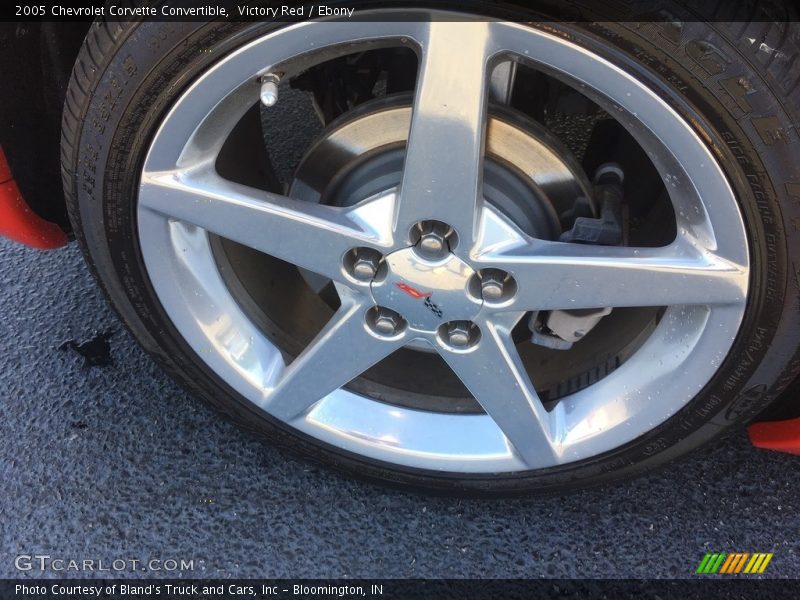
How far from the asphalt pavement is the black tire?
0.44ft

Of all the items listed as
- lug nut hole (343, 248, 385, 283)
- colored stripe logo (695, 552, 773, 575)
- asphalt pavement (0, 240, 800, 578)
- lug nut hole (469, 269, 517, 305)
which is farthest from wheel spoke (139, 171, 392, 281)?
colored stripe logo (695, 552, 773, 575)

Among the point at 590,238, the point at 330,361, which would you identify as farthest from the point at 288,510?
the point at 590,238

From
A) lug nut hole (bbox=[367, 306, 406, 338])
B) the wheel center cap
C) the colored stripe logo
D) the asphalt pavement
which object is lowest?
the asphalt pavement

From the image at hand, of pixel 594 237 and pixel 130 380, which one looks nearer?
pixel 594 237

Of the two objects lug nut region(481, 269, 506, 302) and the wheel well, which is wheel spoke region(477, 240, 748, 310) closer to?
lug nut region(481, 269, 506, 302)

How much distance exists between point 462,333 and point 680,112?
454 millimetres

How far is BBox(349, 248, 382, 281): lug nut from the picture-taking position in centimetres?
115

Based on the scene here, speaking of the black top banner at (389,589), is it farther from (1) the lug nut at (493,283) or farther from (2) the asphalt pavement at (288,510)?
(1) the lug nut at (493,283)

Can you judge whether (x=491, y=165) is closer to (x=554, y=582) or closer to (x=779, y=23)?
(x=779, y=23)

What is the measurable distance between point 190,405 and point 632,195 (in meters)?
0.96

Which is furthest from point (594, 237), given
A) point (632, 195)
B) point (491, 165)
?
point (632, 195)

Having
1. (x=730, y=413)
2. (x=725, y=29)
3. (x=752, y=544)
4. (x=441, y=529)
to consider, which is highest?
(x=725, y=29)

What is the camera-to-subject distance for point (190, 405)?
1.62m

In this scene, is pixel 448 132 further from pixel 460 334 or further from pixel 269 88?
pixel 460 334
